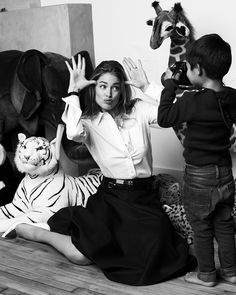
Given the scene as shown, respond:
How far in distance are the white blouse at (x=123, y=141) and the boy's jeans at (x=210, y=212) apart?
30cm

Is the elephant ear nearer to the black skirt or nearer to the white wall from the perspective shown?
the white wall

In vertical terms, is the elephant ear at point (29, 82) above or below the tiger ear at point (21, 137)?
above

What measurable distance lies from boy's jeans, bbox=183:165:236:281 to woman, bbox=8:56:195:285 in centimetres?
13

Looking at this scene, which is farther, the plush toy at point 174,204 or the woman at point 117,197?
the plush toy at point 174,204

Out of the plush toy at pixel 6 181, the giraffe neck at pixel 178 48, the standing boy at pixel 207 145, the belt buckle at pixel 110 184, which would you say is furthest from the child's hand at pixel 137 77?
the plush toy at pixel 6 181

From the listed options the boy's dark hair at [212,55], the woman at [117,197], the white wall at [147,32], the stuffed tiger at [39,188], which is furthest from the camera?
the white wall at [147,32]

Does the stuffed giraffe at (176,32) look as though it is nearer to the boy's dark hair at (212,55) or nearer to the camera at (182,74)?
the camera at (182,74)

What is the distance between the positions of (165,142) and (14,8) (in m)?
1.25

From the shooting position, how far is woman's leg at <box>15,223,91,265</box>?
1.78 meters

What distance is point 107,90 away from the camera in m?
1.82

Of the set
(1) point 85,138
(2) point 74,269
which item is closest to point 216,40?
(1) point 85,138

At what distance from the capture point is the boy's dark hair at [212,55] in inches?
57.1

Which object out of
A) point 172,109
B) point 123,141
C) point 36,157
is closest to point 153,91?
point 123,141

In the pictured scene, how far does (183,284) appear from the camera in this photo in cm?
162
